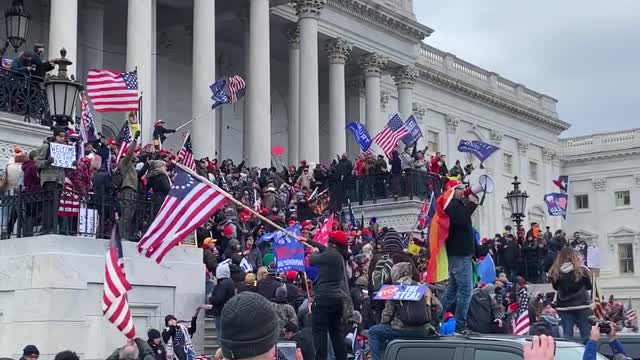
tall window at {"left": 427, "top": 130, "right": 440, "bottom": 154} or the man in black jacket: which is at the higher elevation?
tall window at {"left": 427, "top": 130, "right": 440, "bottom": 154}

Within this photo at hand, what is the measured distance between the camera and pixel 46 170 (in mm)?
14586

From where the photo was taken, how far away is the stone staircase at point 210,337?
16.3 m

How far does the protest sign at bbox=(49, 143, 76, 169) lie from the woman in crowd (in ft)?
24.4

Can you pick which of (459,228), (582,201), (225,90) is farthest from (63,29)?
(582,201)

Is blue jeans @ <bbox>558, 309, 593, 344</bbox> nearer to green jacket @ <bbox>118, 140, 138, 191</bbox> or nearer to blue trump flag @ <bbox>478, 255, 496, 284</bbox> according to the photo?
blue trump flag @ <bbox>478, 255, 496, 284</bbox>

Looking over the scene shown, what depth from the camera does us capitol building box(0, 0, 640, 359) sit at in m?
14.8

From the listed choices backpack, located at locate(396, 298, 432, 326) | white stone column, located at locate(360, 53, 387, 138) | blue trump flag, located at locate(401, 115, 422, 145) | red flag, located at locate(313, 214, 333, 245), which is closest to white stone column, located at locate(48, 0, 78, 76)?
red flag, located at locate(313, 214, 333, 245)

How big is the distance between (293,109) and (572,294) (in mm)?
27256

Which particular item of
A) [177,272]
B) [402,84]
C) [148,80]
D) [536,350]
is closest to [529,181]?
[402,84]

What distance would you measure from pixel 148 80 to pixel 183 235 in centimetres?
1649

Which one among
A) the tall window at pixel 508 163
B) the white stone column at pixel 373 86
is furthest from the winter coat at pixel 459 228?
the tall window at pixel 508 163

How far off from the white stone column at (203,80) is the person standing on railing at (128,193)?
520 inches

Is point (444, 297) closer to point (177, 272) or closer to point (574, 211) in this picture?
point (177, 272)

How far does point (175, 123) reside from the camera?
3875cm
